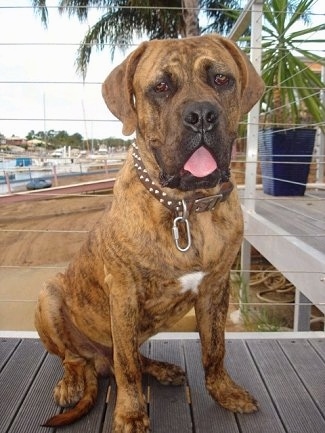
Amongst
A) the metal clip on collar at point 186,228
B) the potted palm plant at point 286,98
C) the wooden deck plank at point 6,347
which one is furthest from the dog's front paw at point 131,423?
the potted palm plant at point 286,98

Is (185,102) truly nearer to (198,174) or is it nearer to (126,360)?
(198,174)

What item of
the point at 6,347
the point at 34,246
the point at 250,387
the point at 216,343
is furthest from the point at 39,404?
the point at 34,246

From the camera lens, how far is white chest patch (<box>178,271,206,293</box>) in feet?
4.98

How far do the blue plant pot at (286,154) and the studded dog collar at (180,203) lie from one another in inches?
111

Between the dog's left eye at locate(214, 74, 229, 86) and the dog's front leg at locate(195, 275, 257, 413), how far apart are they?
2.28 ft

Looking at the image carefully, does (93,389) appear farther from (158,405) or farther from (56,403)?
(158,405)

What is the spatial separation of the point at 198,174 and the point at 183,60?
378 millimetres

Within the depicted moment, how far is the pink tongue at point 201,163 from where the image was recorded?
4.55 ft

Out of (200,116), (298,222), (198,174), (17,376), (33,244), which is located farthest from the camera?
(33,244)

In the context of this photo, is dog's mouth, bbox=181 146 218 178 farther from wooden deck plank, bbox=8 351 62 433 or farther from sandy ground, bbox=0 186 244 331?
sandy ground, bbox=0 186 244 331

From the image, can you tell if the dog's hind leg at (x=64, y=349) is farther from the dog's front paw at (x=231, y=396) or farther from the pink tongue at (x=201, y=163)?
the pink tongue at (x=201, y=163)

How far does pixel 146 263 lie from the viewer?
150 centimetres

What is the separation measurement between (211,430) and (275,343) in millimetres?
707

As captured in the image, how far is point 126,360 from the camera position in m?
1.57
